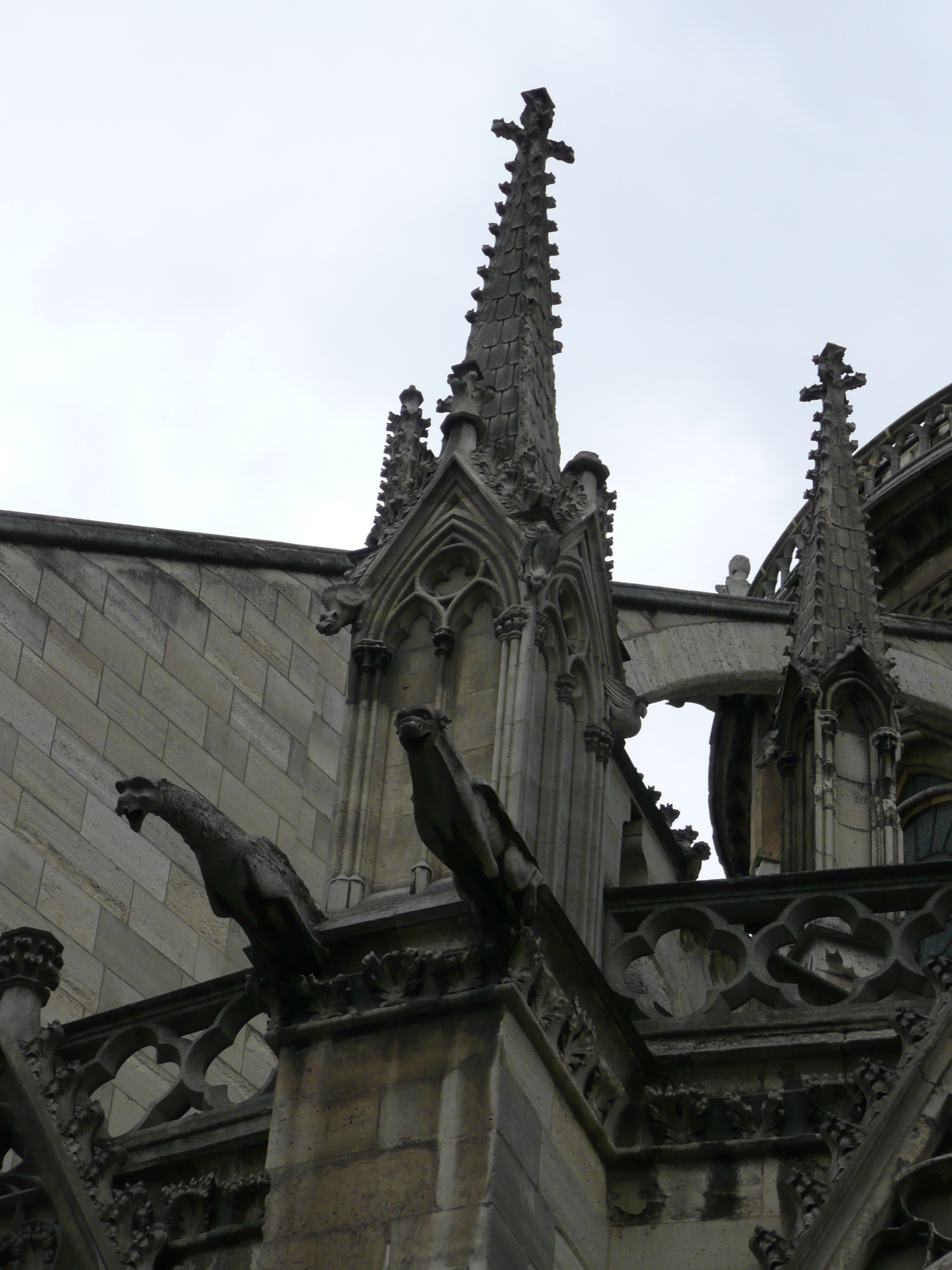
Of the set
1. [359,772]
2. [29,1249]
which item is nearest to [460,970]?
[359,772]

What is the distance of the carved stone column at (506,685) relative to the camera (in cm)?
771

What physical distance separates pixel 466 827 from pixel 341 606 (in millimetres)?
1634

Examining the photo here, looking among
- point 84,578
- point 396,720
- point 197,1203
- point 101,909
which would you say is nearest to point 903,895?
point 396,720

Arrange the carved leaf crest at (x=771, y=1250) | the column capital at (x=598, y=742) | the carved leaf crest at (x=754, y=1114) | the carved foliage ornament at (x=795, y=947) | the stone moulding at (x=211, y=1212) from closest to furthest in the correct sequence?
the carved leaf crest at (x=771, y=1250) < the carved leaf crest at (x=754, y=1114) < the stone moulding at (x=211, y=1212) < the carved foliage ornament at (x=795, y=947) < the column capital at (x=598, y=742)

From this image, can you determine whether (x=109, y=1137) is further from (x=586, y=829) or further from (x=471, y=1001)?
(x=586, y=829)

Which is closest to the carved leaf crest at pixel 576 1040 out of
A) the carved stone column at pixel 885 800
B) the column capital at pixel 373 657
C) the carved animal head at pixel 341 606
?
the column capital at pixel 373 657

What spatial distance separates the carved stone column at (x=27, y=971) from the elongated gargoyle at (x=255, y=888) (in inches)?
56.2

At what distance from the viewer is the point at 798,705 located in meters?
10.1

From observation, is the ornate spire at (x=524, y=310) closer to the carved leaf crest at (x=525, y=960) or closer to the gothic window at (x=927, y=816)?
the carved leaf crest at (x=525, y=960)

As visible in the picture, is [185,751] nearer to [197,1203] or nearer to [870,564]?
[870,564]

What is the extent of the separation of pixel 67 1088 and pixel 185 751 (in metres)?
3.76

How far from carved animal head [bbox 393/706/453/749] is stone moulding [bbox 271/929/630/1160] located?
0.74m

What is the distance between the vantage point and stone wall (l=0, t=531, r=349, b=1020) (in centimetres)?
1070

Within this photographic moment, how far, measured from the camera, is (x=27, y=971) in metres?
8.54
